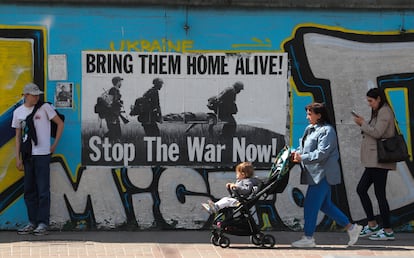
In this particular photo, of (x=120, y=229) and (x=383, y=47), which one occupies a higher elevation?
(x=383, y=47)

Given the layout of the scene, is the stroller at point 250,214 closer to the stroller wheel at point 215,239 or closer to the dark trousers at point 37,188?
the stroller wheel at point 215,239

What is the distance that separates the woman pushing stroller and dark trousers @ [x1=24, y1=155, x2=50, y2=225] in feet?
6.38

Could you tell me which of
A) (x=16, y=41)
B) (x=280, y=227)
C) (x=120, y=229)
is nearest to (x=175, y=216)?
(x=120, y=229)

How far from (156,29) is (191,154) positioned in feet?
5.19

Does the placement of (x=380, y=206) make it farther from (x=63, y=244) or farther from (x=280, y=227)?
(x=63, y=244)

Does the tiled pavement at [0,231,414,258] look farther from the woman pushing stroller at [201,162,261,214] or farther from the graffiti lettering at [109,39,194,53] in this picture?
the graffiti lettering at [109,39,194,53]

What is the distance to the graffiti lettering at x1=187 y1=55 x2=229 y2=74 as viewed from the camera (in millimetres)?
9430

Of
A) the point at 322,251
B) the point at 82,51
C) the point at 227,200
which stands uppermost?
the point at 82,51

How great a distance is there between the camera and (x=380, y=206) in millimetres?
9219

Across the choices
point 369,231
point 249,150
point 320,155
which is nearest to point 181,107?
point 249,150

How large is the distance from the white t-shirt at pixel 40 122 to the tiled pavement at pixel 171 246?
40.9 inches

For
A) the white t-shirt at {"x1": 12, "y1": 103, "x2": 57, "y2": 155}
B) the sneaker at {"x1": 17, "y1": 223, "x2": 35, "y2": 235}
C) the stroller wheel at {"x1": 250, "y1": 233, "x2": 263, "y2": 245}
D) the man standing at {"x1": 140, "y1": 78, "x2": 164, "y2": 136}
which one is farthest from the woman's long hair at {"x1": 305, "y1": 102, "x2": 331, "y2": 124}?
the sneaker at {"x1": 17, "y1": 223, "x2": 35, "y2": 235}

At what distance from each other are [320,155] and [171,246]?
1944 millimetres

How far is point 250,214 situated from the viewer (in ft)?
28.2
